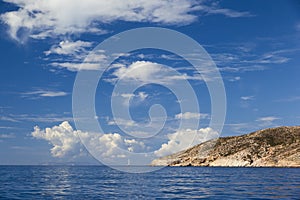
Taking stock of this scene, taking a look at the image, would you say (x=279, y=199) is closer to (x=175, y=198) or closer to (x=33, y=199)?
(x=175, y=198)

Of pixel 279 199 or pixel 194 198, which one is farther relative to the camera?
pixel 194 198

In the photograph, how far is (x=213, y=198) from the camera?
49.5 meters

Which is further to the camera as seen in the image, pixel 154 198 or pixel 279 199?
pixel 154 198

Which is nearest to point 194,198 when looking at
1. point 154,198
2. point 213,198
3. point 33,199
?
point 213,198

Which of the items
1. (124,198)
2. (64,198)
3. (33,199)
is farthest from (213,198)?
(33,199)

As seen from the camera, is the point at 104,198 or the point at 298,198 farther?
the point at 104,198

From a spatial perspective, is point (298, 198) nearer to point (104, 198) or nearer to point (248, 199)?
point (248, 199)

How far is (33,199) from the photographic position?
49.8 m

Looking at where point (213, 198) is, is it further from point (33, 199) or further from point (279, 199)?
point (33, 199)

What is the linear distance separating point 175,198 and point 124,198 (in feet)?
24.5

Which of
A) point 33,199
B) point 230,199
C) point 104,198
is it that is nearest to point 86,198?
point 104,198

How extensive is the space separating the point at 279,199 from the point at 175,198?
555 inches

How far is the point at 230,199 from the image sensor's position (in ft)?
157

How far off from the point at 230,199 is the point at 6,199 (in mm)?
31609
